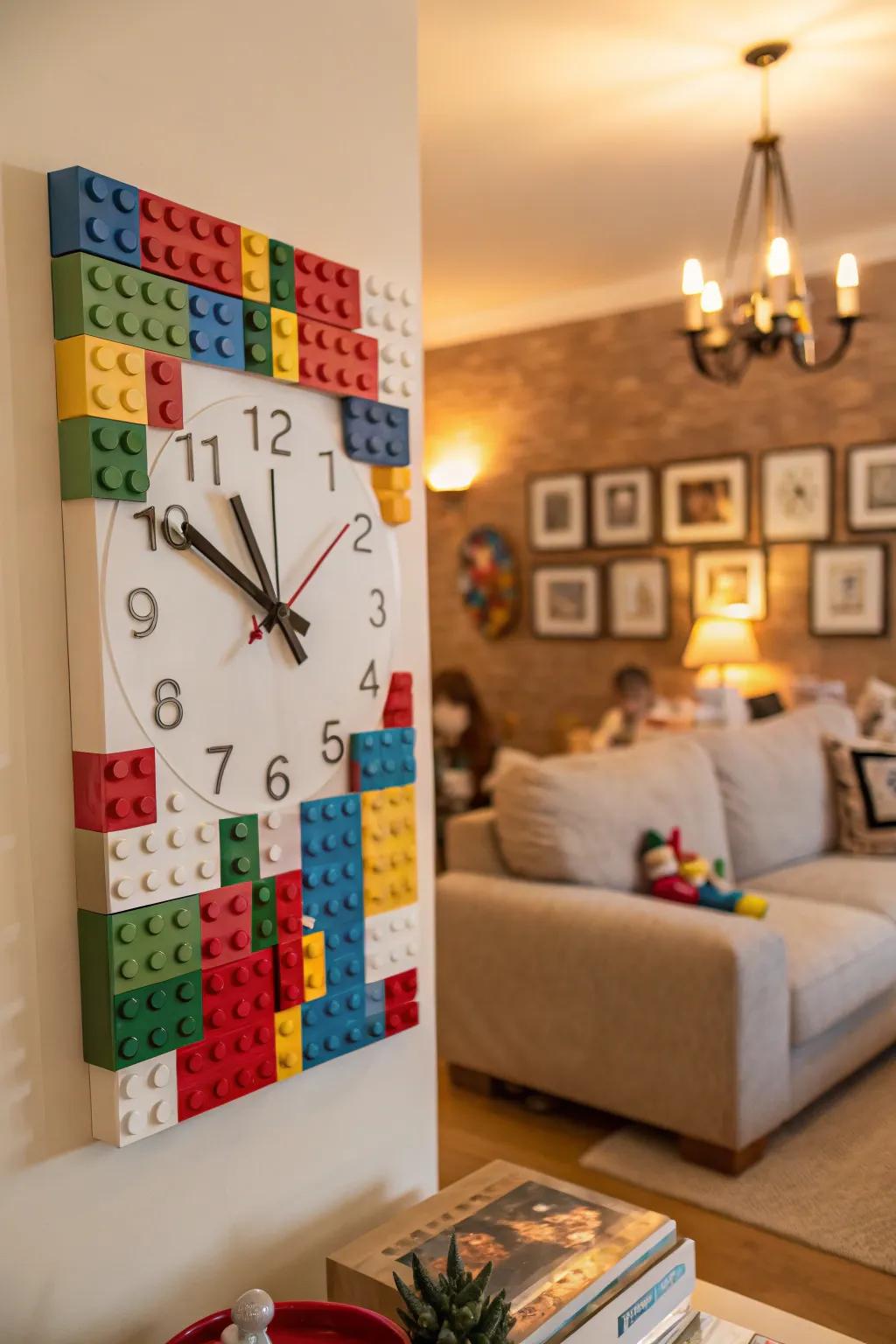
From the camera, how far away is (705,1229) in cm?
239

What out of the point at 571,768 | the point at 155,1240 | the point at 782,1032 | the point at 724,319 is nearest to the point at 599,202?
the point at 724,319

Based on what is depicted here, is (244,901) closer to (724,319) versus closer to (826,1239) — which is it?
(826,1239)

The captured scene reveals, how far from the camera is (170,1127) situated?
4.64 ft

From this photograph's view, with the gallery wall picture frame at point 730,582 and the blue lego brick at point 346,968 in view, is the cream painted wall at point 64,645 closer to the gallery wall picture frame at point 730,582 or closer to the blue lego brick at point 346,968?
the blue lego brick at point 346,968

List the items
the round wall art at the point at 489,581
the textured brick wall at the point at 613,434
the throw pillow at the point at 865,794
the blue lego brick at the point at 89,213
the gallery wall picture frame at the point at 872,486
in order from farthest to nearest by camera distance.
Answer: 1. the round wall art at the point at 489,581
2. the textured brick wall at the point at 613,434
3. the gallery wall picture frame at the point at 872,486
4. the throw pillow at the point at 865,794
5. the blue lego brick at the point at 89,213

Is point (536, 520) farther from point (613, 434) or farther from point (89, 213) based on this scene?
point (89, 213)

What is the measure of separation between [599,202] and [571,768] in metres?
2.48

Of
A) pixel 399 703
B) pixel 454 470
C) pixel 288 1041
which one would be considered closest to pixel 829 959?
pixel 399 703

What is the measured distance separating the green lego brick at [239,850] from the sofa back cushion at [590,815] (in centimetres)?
159

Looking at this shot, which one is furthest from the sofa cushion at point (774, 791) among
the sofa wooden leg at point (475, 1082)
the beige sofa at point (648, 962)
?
the sofa wooden leg at point (475, 1082)

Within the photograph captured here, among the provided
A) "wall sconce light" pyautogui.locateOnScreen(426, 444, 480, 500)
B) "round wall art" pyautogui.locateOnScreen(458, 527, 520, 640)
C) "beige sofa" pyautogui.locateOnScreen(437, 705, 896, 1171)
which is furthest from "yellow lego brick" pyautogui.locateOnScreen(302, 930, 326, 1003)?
"wall sconce light" pyautogui.locateOnScreen(426, 444, 480, 500)

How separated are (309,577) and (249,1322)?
2.87 feet

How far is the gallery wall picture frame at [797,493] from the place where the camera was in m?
5.18

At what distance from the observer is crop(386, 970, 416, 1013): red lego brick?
1718 mm
